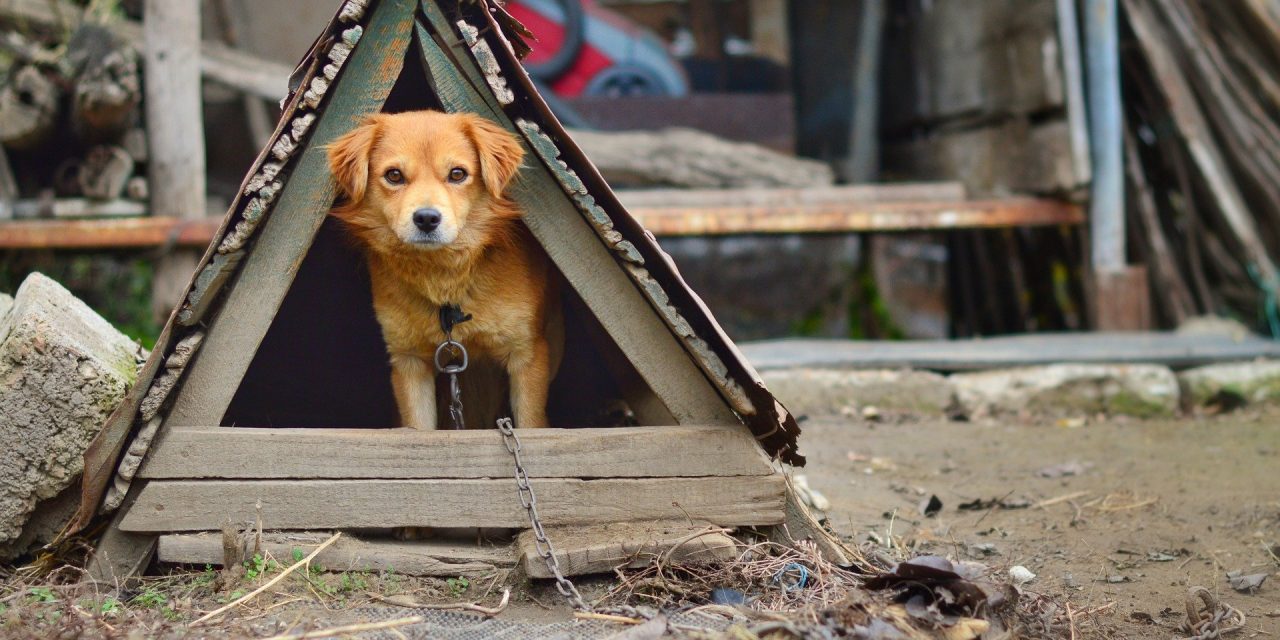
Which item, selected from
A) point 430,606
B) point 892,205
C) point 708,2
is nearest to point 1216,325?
point 892,205

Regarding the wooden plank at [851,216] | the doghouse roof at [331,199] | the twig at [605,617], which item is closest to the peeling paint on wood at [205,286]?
the doghouse roof at [331,199]

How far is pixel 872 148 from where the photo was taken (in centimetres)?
973

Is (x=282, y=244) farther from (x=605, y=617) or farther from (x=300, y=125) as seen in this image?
(x=605, y=617)

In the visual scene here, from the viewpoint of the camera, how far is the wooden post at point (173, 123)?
664 centimetres

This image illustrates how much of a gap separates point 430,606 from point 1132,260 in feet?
20.6

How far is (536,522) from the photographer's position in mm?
3359

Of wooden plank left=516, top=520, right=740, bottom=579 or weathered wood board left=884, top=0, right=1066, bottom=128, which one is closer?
wooden plank left=516, top=520, right=740, bottom=579

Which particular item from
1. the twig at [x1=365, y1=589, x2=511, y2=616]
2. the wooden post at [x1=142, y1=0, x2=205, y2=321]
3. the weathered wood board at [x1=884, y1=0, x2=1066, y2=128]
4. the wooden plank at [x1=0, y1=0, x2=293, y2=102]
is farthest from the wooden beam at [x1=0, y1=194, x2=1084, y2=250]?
the twig at [x1=365, y1=589, x2=511, y2=616]

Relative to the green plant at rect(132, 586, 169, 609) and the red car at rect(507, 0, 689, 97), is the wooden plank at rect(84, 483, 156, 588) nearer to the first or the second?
the green plant at rect(132, 586, 169, 609)

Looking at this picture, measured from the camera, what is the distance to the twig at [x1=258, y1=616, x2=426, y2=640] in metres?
2.83

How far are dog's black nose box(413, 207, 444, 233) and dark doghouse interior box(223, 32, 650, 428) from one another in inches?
30.5

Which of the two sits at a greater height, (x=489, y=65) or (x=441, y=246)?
(x=489, y=65)

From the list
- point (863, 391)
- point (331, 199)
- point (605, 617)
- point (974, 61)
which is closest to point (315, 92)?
point (331, 199)

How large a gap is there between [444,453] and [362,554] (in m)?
0.39
